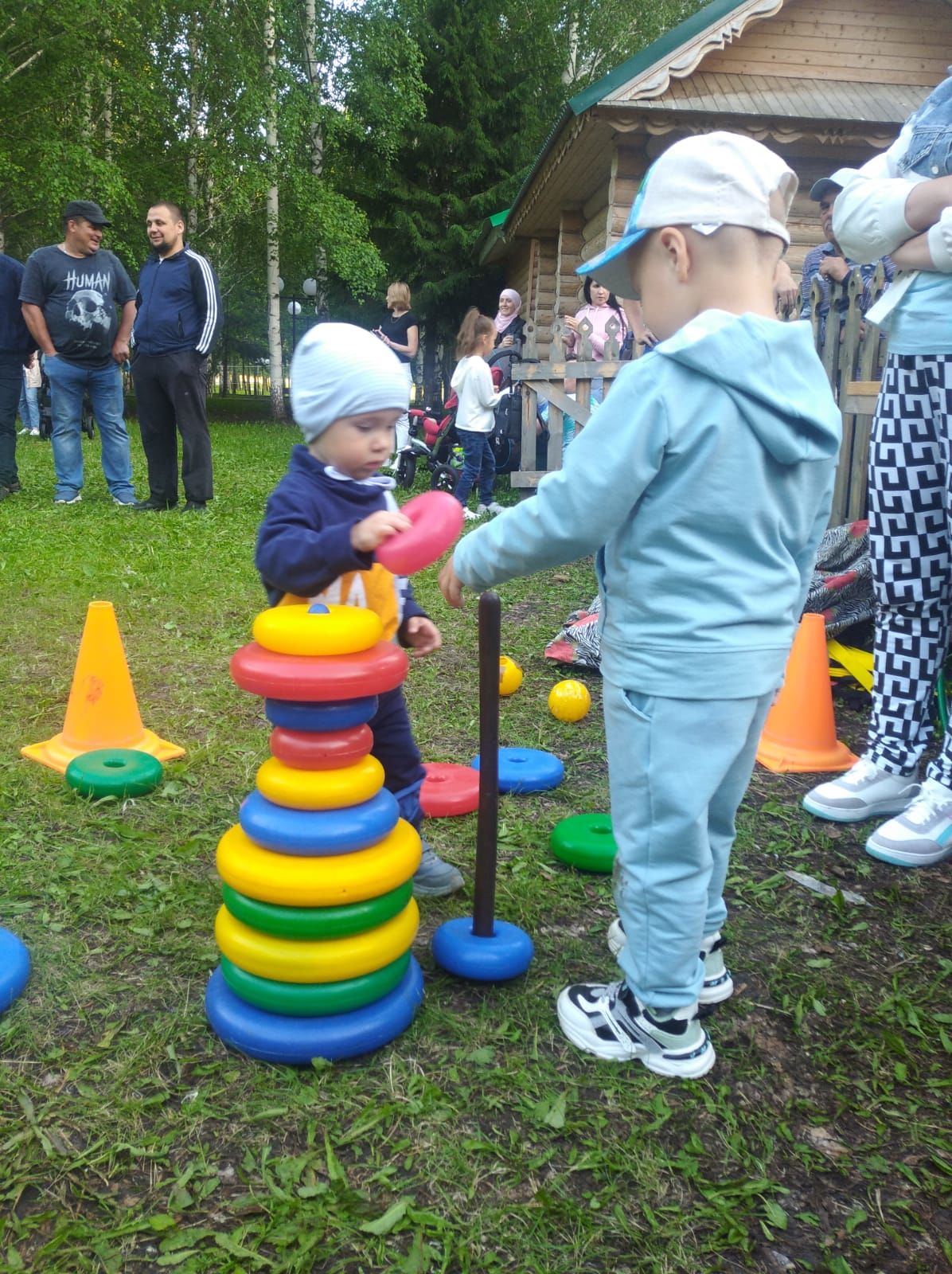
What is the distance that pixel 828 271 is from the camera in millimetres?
5711

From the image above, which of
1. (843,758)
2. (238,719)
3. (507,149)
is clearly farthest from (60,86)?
(843,758)

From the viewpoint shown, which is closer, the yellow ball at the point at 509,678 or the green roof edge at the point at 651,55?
the yellow ball at the point at 509,678

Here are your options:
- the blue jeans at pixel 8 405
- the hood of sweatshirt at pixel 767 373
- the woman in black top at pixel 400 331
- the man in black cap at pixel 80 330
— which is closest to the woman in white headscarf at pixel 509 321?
the woman in black top at pixel 400 331

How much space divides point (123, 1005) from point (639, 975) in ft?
3.69

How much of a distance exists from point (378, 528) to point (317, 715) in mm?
382

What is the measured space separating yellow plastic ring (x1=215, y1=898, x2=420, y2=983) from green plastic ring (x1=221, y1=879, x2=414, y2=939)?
19mm

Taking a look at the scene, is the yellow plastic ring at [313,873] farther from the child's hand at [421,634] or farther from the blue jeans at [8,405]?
the blue jeans at [8,405]

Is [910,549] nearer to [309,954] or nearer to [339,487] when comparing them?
[339,487]

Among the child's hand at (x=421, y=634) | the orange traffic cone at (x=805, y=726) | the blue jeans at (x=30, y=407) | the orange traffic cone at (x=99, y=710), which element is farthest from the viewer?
the blue jeans at (x=30, y=407)

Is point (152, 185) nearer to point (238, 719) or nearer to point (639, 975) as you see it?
point (238, 719)

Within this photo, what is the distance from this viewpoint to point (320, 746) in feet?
6.31

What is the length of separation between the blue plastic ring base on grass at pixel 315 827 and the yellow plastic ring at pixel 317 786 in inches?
0.6

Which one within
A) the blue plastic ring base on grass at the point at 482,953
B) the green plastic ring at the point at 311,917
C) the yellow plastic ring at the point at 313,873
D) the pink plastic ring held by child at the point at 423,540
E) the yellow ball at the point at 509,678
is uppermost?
the pink plastic ring held by child at the point at 423,540

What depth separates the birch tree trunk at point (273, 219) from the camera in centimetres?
2020
